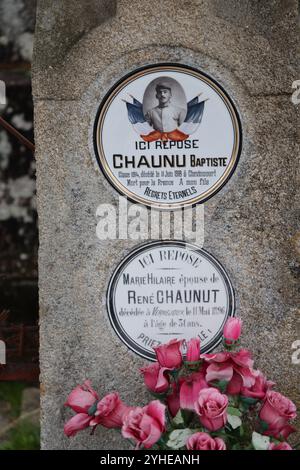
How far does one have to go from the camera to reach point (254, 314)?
2.48 m

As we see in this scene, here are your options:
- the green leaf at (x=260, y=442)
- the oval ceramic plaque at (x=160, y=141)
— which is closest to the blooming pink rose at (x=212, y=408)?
the green leaf at (x=260, y=442)

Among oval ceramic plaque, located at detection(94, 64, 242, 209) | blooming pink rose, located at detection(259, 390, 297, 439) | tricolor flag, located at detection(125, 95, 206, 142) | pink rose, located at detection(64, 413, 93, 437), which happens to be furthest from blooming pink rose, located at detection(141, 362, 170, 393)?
tricolor flag, located at detection(125, 95, 206, 142)

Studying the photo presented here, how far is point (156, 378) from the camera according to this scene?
2.32m

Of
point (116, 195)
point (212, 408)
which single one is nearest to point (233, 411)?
point (212, 408)

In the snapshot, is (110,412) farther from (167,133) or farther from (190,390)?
(167,133)

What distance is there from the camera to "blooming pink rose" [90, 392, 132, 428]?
2.22 m

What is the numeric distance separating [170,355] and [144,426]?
Answer: 0.92 feet

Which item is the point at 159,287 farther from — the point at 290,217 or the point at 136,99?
the point at 136,99

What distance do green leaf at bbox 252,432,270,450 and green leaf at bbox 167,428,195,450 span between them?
199 mm

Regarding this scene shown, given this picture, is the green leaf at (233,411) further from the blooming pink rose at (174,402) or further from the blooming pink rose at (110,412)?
the blooming pink rose at (110,412)

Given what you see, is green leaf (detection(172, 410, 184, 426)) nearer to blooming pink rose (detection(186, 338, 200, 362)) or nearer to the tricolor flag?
blooming pink rose (detection(186, 338, 200, 362))

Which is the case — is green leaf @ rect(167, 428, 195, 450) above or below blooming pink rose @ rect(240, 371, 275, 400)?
below

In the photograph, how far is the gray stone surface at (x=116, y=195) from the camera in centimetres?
243

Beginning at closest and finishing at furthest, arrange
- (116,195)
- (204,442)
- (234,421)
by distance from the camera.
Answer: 1. (204,442)
2. (234,421)
3. (116,195)
